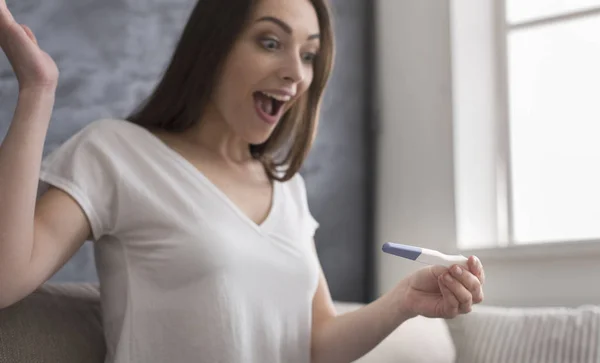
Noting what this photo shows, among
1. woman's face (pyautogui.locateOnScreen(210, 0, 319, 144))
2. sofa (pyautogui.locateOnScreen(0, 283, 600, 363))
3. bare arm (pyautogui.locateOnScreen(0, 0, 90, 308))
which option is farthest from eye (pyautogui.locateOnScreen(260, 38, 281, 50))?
sofa (pyautogui.locateOnScreen(0, 283, 600, 363))

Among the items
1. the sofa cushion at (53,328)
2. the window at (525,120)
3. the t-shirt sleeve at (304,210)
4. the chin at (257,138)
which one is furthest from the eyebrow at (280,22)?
the window at (525,120)

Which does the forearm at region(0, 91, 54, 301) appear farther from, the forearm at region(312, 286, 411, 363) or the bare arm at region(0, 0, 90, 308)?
the forearm at region(312, 286, 411, 363)

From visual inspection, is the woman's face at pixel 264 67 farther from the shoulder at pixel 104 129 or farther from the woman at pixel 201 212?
the shoulder at pixel 104 129

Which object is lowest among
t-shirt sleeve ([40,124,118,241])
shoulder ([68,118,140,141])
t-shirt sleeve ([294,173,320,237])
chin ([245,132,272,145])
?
t-shirt sleeve ([294,173,320,237])

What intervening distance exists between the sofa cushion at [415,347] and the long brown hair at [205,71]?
350 millimetres

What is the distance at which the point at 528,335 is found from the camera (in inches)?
53.7

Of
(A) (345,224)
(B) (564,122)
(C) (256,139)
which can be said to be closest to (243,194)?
(C) (256,139)

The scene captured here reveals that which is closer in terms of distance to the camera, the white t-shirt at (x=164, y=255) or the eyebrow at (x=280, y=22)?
Answer: the white t-shirt at (x=164, y=255)

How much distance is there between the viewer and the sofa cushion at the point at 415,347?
1456 millimetres

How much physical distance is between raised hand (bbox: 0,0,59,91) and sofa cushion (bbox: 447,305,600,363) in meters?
0.81

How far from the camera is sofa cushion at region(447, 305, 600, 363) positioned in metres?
1.31

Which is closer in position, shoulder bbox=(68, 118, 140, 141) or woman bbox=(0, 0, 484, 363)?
woman bbox=(0, 0, 484, 363)

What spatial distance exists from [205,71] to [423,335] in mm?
630

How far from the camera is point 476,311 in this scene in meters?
1.48
